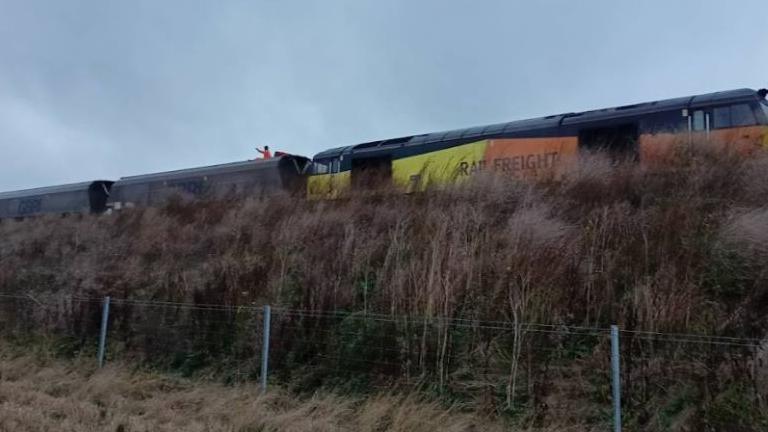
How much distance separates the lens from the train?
12344mm

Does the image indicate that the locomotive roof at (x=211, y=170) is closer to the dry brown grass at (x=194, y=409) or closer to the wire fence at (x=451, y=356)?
the wire fence at (x=451, y=356)

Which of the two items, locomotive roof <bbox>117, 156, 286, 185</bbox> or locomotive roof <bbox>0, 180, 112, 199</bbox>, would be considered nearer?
locomotive roof <bbox>117, 156, 286, 185</bbox>

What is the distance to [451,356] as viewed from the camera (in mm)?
6754

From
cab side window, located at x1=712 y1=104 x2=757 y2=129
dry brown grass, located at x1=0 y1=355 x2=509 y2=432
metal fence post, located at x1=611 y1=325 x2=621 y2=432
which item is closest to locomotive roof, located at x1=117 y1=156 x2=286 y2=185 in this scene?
dry brown grass, located at x1=0 y1=355 x2=509 y2=432

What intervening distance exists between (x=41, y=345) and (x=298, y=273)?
5.09m

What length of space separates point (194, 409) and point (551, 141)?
1120 cm

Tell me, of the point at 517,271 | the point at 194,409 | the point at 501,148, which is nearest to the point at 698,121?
the point at 501,148

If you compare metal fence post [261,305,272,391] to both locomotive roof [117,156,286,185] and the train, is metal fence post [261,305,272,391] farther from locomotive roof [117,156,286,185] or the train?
locomotive roof [117,156,286,185]

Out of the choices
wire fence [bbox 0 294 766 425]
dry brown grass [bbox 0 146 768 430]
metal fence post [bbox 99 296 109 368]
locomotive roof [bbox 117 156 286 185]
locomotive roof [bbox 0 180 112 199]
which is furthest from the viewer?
locomotive roof [bbox 0 180 112 199]

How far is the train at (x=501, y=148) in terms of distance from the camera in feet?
40.5

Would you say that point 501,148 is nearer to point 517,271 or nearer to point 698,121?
point 698,121

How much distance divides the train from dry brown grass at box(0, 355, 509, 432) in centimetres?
647

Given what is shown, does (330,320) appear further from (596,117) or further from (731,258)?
(596,117)

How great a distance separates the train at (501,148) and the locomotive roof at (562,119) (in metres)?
0.03
